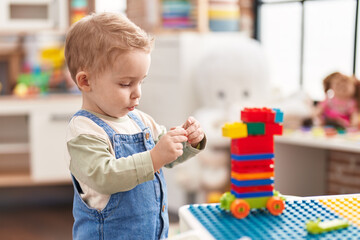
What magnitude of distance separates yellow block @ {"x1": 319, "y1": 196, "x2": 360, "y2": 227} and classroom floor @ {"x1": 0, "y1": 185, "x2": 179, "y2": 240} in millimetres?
1604

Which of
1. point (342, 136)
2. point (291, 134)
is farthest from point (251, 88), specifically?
point (342, 136)

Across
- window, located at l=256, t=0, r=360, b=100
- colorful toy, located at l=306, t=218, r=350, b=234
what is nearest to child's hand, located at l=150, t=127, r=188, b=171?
colorful toy, located at l=306, t=218, r=350, b=234

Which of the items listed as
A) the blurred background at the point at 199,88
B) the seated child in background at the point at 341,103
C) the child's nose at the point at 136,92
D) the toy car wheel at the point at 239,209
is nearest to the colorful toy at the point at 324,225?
the toy car wheel at the point at 239,209

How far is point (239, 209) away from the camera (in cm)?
94

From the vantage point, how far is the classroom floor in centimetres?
294

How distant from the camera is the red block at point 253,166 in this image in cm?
98

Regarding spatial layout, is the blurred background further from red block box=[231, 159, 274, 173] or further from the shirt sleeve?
the shirt sleeve

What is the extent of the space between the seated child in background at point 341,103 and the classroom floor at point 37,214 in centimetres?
104

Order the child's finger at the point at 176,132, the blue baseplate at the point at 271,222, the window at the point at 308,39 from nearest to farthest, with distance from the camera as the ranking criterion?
the blue baseplate at the point at 271,222 → the child's finger at the point at 176,132 → the window at the point at 308,39

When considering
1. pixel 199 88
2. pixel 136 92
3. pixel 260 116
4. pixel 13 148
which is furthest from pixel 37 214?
pixel 260 116

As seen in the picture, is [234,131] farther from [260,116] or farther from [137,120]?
[137,120]

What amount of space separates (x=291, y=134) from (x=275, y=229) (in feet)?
6.44

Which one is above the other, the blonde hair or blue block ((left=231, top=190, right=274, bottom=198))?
the blonde hair

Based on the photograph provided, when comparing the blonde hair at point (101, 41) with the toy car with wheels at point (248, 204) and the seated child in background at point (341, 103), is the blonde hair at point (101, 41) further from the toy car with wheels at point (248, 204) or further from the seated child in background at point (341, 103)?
the seated child in background at point (341, 103)
